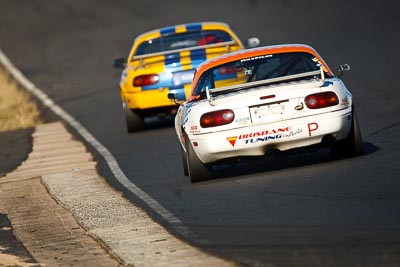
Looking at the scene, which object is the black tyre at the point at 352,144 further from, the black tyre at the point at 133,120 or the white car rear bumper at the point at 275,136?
the black tyre at the point at 133,120

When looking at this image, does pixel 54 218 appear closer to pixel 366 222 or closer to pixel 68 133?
pixel 366 222

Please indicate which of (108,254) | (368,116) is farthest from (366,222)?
(368,116)

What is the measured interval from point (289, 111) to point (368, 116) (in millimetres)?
4095

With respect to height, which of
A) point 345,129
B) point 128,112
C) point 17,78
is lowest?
point 17,78

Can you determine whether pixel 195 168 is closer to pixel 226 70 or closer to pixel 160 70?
pixel 226 70

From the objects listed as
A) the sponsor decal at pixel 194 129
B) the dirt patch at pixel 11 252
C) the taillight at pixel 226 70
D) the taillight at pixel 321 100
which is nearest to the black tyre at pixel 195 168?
the sponsor decal at pixel 194 129

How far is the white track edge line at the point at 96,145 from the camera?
31.6ft

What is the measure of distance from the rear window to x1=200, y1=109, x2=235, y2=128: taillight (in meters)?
6.14

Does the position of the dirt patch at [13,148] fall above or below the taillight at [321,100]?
below

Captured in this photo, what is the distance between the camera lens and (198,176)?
10758mm

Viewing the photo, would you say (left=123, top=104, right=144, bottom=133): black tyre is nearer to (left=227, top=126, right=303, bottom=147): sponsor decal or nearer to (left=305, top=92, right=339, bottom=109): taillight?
(left=227, top=126, right=303, bottom=147): sponsor decal

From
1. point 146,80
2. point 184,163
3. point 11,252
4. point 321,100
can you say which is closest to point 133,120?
point 146,80

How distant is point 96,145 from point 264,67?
4615 millimetres

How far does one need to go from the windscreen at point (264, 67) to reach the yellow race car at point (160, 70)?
3924 millimetres
